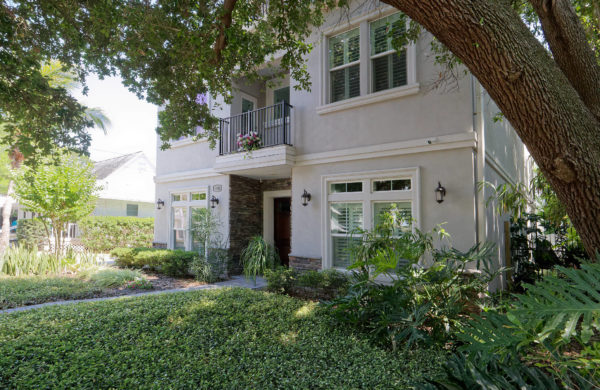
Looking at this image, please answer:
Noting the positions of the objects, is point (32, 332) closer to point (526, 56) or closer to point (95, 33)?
point (95, 33)

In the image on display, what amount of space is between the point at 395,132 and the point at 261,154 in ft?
11.4

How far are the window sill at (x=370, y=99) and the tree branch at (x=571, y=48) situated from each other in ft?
11.5

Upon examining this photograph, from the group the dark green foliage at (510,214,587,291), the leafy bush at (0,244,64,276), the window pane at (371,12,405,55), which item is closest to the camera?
the window pane at (371,12,405,55)

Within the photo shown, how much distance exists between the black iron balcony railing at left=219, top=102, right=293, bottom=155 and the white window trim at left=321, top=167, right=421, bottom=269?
2.05 metres

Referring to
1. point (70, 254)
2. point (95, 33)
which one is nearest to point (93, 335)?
point (95, 33)

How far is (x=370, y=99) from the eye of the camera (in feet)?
23.7

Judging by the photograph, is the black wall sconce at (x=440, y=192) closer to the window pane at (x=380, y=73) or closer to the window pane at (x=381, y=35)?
the window pane at (x=380, y=73)

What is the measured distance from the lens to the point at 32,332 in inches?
171

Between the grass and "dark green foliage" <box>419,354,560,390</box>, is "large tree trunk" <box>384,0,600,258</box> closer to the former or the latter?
"dark green foliage" <box>419,354,560,390</box>

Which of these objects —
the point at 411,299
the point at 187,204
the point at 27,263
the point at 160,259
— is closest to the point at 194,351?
the point at 411,299

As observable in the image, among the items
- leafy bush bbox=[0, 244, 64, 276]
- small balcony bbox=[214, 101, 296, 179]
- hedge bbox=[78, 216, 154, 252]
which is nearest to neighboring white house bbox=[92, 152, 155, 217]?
hedge bbox=[78, 216, 154, 252]

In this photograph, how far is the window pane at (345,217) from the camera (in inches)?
288

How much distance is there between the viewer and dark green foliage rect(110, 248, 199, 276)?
9.67 metres

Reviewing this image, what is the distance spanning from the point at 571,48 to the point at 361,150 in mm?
4343
